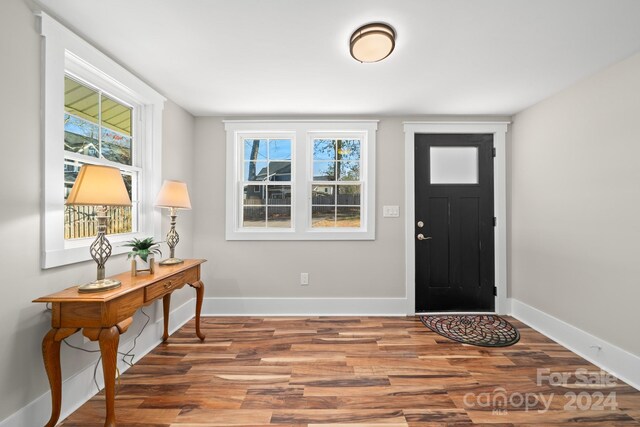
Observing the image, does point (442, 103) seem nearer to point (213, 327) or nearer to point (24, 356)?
point (213, 327)

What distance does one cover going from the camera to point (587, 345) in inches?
91.9

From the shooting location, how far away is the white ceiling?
158 cm

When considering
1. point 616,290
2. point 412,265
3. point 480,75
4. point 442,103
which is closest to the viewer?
point 616,290

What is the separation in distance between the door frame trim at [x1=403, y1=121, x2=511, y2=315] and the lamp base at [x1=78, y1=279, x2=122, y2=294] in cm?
282

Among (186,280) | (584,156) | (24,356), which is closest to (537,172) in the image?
(584,156)

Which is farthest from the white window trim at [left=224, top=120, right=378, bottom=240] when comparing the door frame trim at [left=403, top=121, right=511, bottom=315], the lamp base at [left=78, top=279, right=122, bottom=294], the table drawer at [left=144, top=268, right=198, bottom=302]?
the lamp base at [left=78, top=279, right=122, bottom=294]

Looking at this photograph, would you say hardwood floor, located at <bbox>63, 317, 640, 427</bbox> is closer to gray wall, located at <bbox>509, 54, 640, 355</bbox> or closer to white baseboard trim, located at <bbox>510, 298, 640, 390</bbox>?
white baseboard trim, located at <bbox>510, 298, 640, 390</bbox>

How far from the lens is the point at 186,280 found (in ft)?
7.97

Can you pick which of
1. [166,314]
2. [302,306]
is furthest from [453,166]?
[166,314]

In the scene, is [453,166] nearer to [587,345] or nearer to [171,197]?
[587,345]

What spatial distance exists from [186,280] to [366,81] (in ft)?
7.81

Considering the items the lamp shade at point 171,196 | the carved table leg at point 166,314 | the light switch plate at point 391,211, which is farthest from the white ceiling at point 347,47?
the carved table leg at point 166,314

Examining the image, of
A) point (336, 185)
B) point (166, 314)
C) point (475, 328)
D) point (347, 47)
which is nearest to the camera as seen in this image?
point (347, 47)

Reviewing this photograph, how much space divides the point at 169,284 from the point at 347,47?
2.22 meters
